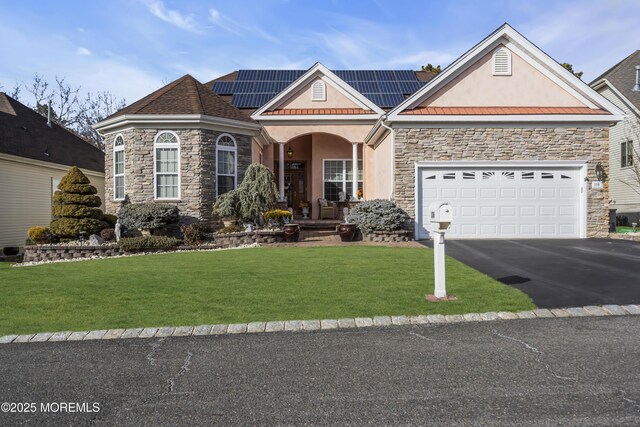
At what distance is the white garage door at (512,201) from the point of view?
47.6ft

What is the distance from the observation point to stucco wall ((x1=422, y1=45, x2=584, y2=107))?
15.4 m

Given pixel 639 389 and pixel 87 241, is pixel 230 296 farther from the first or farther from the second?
pixel 87 241

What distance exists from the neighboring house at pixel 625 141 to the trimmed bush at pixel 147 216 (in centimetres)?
1992

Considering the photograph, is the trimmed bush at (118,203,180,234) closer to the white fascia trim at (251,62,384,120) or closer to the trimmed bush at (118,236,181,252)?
the trimmed bush at (118,236,181,252)

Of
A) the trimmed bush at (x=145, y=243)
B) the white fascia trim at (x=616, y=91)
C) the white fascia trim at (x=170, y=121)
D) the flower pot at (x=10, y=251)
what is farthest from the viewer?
the white fascia trim at (x=616, y=91)

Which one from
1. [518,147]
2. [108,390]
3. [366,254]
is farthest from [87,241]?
[518,147]

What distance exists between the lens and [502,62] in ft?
50.5

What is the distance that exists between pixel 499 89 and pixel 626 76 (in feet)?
43.1

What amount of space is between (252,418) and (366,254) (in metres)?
8.27

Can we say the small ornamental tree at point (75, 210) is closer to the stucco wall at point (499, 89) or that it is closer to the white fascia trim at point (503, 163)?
the white fascia trim at point (503, 163)

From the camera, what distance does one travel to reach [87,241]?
558 inches

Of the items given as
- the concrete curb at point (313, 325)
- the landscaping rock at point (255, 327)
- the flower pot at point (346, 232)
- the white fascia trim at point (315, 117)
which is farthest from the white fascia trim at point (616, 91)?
the landscaping rock at point (255, 327)

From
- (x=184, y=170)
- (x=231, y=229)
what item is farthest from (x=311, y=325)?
(x=184, y=170)

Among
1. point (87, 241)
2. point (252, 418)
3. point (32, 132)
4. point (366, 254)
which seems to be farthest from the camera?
point (32, 132)
